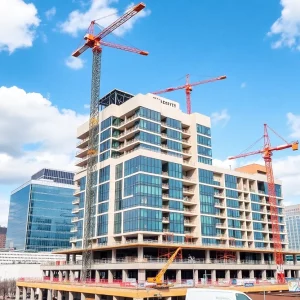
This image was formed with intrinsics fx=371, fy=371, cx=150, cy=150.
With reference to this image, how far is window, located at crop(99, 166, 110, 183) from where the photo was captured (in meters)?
101

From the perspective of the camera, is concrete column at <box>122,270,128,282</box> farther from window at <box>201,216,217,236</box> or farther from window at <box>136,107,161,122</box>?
window at <box>136,107,161,122</box>

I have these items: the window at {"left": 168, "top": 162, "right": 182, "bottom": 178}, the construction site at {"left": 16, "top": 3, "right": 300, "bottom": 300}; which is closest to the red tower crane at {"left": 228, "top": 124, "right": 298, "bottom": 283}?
the construction site at {"left": 16, "top": 3, "right": 300, "bottom": 300}

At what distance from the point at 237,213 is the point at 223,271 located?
1978cm

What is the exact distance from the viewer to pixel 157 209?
298 ft

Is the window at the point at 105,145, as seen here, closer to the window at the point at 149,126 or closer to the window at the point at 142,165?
the window at the point at 142,165

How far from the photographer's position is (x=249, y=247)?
114 meters

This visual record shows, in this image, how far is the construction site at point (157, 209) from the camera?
88375 mm

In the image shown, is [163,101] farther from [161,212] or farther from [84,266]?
[84,266]

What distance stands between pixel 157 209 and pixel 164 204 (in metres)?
5.26

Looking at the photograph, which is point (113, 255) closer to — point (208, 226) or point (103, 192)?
point (103, 192)

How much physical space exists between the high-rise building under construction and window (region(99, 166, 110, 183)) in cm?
28

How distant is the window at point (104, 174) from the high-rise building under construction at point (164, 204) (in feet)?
0.92

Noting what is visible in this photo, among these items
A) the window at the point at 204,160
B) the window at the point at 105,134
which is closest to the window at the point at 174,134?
the window at the point at 204,160

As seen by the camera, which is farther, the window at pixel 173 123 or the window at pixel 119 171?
the window at pixel 173 123
